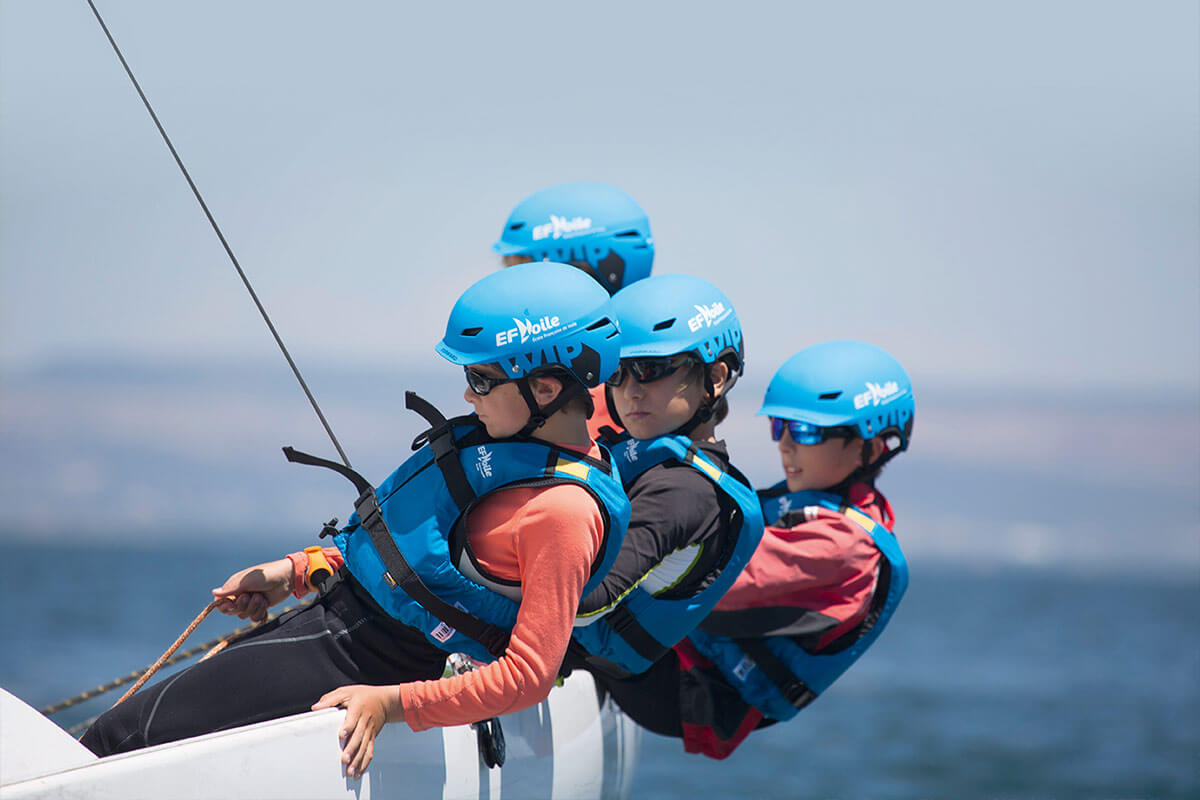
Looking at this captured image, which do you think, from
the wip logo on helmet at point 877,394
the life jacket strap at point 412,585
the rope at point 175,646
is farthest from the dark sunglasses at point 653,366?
the rope at point 175,646

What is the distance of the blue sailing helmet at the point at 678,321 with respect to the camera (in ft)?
12.4

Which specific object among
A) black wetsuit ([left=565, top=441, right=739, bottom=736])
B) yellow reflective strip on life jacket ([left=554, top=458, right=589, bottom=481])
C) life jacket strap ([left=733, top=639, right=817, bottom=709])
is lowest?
life jacket strap ([left=733, top=639, right=817, bottom=709])

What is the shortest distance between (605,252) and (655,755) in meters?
22.2

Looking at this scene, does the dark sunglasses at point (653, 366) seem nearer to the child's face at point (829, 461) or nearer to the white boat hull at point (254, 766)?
the child's face at point (829, 461)

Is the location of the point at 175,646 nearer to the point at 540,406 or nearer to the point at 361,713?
the point at 361,713

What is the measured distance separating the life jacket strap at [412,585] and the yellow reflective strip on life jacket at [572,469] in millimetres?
228

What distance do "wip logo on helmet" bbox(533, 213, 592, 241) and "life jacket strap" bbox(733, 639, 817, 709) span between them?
1660 mm

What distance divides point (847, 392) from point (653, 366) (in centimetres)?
90

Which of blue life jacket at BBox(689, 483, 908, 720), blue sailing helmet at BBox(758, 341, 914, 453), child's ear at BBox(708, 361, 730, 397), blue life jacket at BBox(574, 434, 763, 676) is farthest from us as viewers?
blue sailing helmet at BBox(758, 341, 914, 453)

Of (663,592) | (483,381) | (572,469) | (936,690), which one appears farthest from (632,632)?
(936,690)

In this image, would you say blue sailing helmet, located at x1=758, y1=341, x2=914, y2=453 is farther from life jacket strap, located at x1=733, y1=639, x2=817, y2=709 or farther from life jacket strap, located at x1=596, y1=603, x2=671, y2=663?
life jacket strap, located at x1=596, y1=603, x2=671, y2=663

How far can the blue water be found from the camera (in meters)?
23.7

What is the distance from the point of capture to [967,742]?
93.9 feet


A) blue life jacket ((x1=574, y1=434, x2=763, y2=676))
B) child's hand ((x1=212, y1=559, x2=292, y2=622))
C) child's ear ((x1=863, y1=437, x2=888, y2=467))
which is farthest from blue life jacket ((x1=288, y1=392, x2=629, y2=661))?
child's ear ((x1=863, y1=437, x2=888, y2=467))
